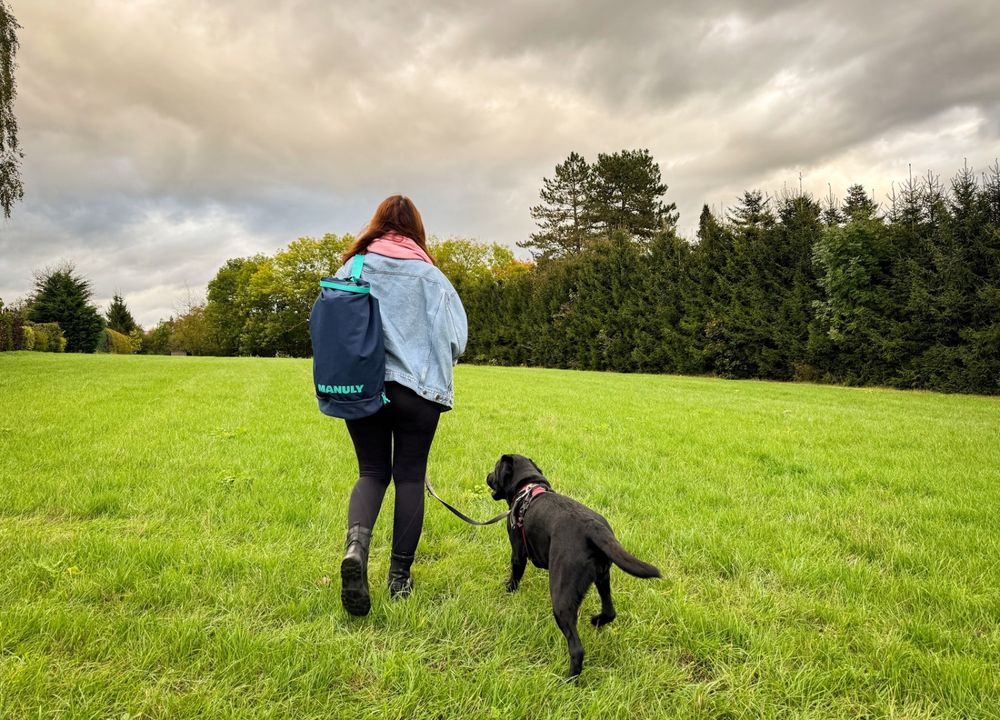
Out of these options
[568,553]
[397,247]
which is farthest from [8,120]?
[568,553]

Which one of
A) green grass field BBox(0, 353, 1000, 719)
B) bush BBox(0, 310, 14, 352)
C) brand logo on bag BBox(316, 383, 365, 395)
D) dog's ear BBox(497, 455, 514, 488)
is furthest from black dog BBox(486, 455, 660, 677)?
bush BBox(0, 310, 14, 352)

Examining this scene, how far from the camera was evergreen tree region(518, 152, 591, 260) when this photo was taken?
117ft

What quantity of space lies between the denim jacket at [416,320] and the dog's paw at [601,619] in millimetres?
1172

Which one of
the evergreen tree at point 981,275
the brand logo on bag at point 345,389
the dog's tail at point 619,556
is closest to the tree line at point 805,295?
the evergreen tree at point 981,275

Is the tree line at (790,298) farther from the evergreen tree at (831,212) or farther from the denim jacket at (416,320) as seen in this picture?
the denim jacket at (416,320)

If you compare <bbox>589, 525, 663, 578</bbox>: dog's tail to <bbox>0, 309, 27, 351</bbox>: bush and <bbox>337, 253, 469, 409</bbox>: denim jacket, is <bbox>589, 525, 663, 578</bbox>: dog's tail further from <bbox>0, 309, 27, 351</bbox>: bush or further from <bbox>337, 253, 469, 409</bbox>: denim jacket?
<bbox>0, 309, 27, 351</bbox>: bush

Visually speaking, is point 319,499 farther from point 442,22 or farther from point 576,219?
point 576,219

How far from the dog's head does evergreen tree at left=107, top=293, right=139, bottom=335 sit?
62491 millimetres

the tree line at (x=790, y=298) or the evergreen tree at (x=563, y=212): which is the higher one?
the evergreen tree at (x=563, y=212)

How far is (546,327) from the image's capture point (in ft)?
78.8

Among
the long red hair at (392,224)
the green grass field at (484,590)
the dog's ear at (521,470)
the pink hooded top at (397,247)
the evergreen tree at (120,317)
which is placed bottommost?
the green grass field at (484,590)

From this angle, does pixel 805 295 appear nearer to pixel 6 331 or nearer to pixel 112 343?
pixel 6 331

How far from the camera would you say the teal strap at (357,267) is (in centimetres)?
230

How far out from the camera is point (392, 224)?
2.50 m
